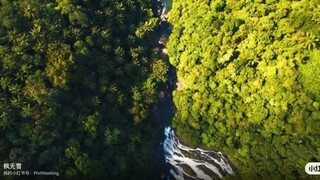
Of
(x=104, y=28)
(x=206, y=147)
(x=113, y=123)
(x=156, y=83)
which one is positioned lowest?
(x=206, y=147)

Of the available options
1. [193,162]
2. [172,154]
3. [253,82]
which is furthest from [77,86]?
[253,82]

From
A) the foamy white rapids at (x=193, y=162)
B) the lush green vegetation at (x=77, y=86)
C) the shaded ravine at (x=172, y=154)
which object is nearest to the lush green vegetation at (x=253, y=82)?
the foamy white rapids at (x=193, y=162)

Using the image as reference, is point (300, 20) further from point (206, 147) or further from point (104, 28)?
point (104, 28)

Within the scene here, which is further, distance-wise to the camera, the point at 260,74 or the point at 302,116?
the point at 260,74

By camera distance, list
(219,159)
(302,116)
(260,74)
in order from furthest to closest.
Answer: (219,159) < (260,74) < (302,116)

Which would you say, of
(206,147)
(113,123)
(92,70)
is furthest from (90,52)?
(206,147)

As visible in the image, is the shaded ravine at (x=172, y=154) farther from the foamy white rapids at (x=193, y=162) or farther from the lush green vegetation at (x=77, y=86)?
the lush green vegetation at (x=77, y=86)
